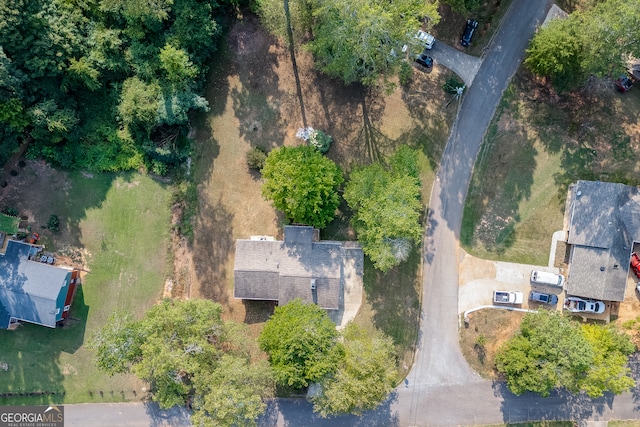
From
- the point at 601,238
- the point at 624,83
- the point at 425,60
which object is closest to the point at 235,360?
the point at 425,60

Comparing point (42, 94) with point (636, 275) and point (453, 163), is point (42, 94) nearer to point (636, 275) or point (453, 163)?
point (453, 163)

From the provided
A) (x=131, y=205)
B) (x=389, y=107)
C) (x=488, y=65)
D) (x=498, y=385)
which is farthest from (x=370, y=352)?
(x=488, y=65)

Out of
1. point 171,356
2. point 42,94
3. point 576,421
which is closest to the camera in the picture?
point 171,356

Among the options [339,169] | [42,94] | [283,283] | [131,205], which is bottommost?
[283,283]

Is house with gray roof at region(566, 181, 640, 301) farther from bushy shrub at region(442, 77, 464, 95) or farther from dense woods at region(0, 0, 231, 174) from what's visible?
dense woods at region(0, 0, 231, 174)

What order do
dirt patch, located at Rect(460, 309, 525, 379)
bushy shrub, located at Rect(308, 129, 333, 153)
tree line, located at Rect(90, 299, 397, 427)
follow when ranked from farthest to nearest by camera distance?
dirt patch, located at Rect(460, 309, 525, 379) → bushy shrub, located at Rect(308, 129, 333, 153) → tree line, located at Rect(90, 299, 397, 427)

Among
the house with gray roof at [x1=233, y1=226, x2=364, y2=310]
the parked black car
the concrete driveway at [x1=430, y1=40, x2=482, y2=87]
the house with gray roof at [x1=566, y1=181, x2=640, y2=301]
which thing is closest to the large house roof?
the house with gray roof at [x1=233, y1=226, x2=364, y2=310]

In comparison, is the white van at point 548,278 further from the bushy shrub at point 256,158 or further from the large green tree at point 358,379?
the bushy shrub at point 256,158
